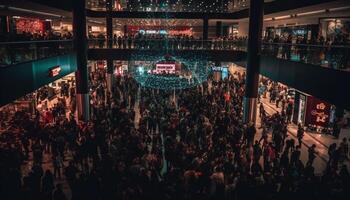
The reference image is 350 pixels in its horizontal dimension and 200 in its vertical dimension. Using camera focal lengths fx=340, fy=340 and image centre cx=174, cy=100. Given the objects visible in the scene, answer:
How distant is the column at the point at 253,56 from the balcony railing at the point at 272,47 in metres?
0.84

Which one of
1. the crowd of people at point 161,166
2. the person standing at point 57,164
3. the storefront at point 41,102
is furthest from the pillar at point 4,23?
the person standing at point 57,164

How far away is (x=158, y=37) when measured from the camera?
91.3ft

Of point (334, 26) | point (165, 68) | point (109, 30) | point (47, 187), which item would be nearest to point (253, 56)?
point (334, 26)

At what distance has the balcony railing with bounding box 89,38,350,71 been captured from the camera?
12508 millimetres

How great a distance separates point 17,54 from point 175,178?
28.3ft

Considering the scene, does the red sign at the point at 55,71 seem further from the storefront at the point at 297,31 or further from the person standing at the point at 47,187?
the storefront at the point at 297,31

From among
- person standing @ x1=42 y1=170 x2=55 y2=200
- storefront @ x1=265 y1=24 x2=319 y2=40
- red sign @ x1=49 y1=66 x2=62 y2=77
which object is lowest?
person standing @ x1=42 y1=170 x2=55 y2=200

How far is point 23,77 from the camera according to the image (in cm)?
1408

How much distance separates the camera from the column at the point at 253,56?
787 inches

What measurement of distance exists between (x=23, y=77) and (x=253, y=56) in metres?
12.8

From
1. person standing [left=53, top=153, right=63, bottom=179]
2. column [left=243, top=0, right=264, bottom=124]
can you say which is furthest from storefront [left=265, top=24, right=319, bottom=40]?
person standing [left=53, top=153, right=63, bottom=179]

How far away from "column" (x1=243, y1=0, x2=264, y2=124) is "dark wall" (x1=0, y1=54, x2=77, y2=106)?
11202mm

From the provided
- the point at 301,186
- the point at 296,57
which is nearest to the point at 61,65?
the point at 296,57

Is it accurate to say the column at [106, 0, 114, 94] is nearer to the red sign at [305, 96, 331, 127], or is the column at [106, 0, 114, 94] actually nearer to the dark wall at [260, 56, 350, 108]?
the dark wall at [260, 56, 350, 108]
